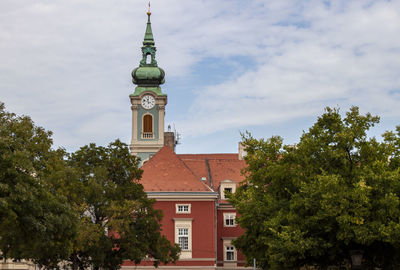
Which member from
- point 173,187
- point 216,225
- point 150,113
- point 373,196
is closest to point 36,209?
point 373,196

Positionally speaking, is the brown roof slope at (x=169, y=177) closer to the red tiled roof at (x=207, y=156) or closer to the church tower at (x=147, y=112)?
the red tiled roof at (x=207, y=156)

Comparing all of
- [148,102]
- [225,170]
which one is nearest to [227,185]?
[225,170]

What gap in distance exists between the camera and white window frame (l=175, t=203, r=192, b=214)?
63.1 metres

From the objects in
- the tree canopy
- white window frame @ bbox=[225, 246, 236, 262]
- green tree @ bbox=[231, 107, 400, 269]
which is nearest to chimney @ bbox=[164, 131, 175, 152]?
white window frame @ bbox=[225, 246, 236, 262]

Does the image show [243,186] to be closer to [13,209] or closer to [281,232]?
[281,232]

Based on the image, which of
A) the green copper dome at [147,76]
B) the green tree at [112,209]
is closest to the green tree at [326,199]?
the green tree at [112,209]

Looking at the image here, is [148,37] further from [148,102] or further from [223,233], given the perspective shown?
[223,233]

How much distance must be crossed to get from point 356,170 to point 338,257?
519 centimetres

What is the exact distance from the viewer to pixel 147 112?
10338 centimetres

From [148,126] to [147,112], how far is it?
201cm

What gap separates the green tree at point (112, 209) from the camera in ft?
146

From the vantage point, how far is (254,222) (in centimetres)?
4306

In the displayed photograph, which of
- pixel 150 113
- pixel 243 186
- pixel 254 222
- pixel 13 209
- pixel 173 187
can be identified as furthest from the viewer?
pixel 150 113

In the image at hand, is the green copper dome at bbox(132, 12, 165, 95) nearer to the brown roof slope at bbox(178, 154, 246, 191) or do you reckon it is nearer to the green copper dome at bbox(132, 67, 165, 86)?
the green copper dome at bbox(132, 67, 165, 86)
